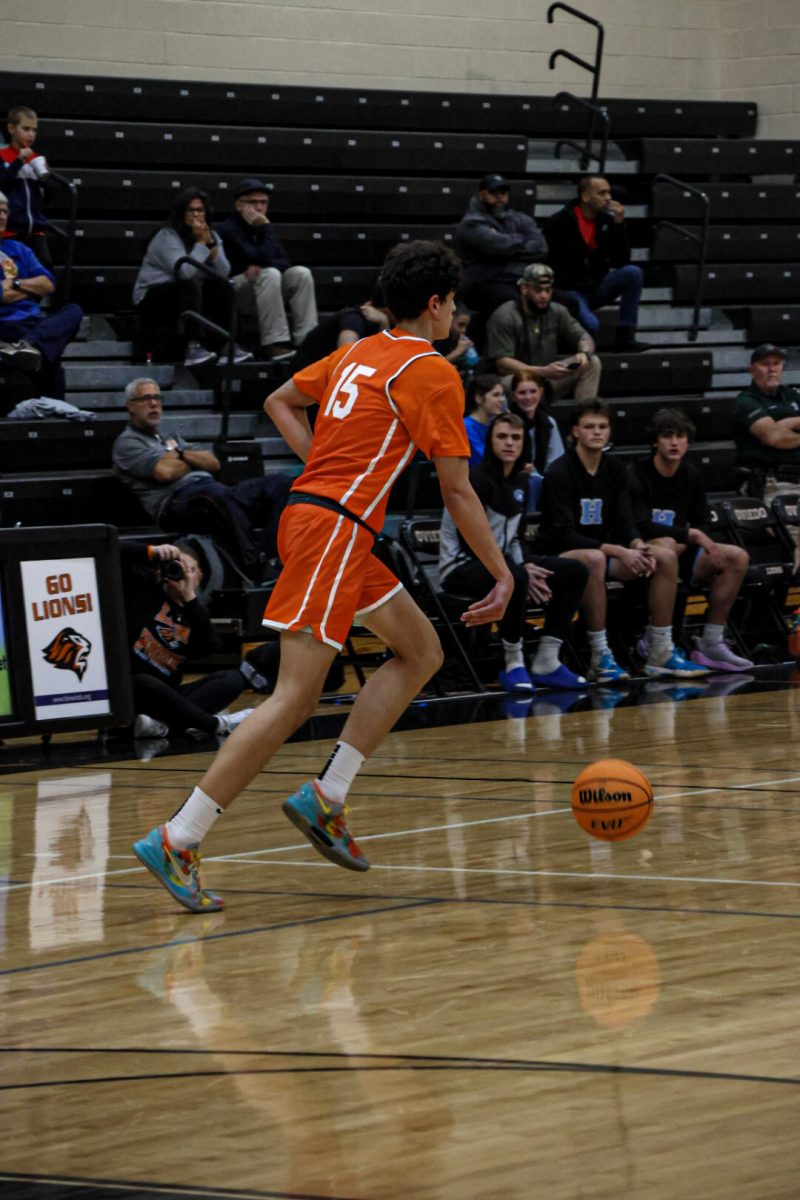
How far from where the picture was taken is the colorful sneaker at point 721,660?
36.0 feet

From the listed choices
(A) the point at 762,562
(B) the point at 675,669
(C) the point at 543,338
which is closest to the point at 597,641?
(B) the point at 675,669

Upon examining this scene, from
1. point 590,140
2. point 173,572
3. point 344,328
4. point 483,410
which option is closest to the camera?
point 173,572

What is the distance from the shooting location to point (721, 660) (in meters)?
11.0

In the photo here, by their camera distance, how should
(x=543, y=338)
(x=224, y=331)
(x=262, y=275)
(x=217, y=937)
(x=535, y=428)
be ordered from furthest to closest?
(x=543, y=338) → (x=262, y=275) → (x=224, y=331) → (x=535, y=428) → (x=217, y=937)

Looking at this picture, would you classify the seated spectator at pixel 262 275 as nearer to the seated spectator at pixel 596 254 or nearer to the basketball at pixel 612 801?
the seated spectator at pixel 596 254

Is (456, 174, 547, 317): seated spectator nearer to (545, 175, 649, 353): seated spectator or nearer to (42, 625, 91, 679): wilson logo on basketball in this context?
(545, 175, 649, 353): seated spectator

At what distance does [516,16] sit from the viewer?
17.5 metres

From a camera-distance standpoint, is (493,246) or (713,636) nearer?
(713,636)

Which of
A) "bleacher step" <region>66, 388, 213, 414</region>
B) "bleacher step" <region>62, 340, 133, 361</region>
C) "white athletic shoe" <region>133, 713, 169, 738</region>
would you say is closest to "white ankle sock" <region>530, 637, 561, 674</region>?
"white athletic shoe" <region>133, 713, 169, 738</region>

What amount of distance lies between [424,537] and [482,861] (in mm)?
5018

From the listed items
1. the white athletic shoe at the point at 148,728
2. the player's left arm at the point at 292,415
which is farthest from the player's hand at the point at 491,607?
the white athletic shoe at the point at 148,728

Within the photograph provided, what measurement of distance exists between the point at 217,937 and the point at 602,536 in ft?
20.4

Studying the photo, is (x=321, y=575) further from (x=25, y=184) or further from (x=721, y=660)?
(x=25, y=184)

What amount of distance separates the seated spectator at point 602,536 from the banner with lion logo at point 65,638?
2.99 meters
